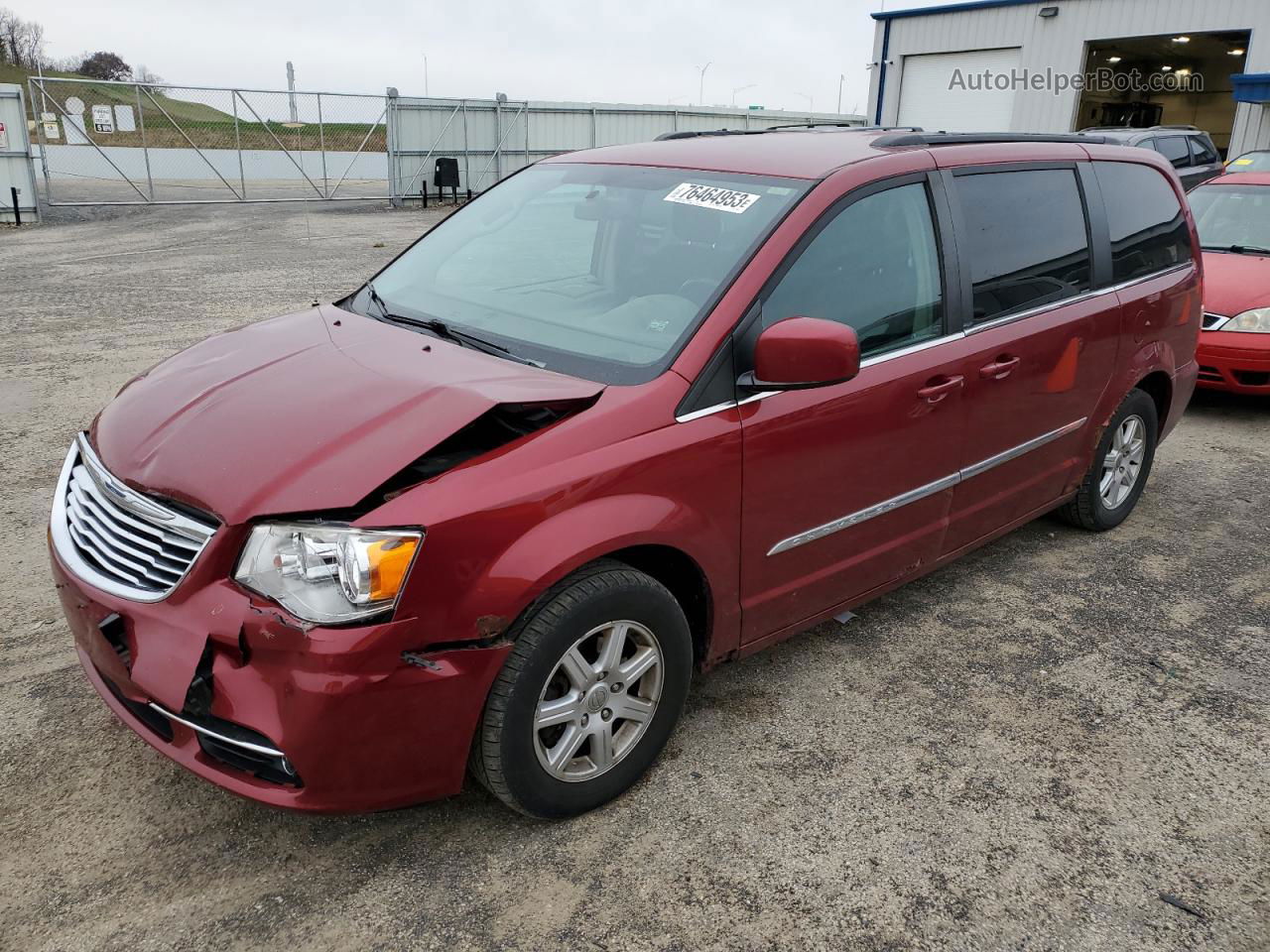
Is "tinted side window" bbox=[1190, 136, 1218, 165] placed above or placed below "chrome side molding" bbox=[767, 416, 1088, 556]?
above

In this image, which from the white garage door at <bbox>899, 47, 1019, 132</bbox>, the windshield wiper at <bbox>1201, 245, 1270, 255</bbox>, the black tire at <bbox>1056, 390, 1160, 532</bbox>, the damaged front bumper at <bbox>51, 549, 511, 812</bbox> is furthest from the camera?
the white garage door at <bbox>899, 47, 1019, 132</bbox>

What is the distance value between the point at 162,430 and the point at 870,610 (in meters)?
2.65

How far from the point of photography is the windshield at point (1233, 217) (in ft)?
24.4

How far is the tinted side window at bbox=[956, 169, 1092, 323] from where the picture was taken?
354 centimetres

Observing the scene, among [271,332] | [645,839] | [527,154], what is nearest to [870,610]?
[645,839]

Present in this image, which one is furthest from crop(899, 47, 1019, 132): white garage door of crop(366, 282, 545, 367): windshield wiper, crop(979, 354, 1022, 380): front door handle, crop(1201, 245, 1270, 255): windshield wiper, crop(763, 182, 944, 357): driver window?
crop(366, 282, 545, 367): windshield wiper

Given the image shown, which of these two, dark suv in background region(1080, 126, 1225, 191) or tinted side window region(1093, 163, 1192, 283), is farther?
dark suv in background region(1080, 126, 1225, 191)

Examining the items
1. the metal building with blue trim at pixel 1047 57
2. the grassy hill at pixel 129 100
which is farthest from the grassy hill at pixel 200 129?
the metal building with blue trim at pixel 1047 57

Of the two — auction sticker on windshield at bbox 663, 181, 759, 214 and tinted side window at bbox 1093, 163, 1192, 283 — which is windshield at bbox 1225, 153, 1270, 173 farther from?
auction sticker on windshield at bbox 663, 181, 759, 214

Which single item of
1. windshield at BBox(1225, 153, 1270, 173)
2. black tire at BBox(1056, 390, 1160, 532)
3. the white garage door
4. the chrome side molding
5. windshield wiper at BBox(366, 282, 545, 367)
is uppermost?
the white garage door

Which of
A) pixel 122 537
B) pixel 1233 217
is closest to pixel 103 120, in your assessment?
pixel 1233 217

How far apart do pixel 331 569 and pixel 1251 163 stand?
13078mm

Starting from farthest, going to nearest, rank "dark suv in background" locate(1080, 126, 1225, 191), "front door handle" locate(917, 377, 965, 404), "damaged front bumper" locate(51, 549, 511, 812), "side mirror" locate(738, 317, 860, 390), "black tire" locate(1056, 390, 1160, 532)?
1. "dark suv in background" locate(1080, 126, 1225, 191)
2. "black tire" locate(1056, 390, 1160, 532)
3. "front door handle" locate(917, 377, 965, 404)
4. "side mirror" locate(738, 317, 860, 390)
5. "damaged front bumper" locate(51, 549, 511, 812)

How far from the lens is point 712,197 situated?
3.16 metres
